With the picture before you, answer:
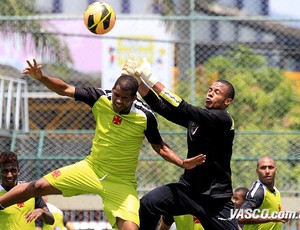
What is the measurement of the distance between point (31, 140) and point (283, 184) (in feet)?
13.7

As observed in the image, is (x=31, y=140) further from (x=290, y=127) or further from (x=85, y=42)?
(x=290, y=127)

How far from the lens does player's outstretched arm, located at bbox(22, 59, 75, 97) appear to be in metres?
10.5

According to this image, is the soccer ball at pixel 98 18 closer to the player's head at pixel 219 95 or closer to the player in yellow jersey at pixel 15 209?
the player's head at pixel 219 95

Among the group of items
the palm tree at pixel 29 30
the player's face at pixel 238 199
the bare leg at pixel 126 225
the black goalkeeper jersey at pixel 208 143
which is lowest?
the player's face at pixel 238 199

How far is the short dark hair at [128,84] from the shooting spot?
10.4 m

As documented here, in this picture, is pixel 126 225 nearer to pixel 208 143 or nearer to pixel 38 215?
pixel 208 143

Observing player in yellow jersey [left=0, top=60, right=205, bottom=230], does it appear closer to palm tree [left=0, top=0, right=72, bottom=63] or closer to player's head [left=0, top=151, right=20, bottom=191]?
player's head [left=0, top=151, right=20, bottom=191]

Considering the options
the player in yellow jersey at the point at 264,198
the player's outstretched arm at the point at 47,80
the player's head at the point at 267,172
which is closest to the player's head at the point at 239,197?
the player in yellow jersey at the point at 264,198

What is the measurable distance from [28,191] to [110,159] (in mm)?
984

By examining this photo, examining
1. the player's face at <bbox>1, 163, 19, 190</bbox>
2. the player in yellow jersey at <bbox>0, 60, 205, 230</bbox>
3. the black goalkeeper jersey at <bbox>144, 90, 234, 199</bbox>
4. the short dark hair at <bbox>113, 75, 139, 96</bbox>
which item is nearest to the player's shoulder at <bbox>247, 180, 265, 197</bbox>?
the black goalkeeper jersey at <bbox>144, 90, 234, 199</bbox>

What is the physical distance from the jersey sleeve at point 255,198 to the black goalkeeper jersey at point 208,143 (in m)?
1.55

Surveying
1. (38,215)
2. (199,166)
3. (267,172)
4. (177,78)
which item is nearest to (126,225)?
(199,166)

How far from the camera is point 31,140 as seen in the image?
1595 cm

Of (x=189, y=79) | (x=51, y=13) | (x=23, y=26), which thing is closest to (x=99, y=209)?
(x=189, y=79)
